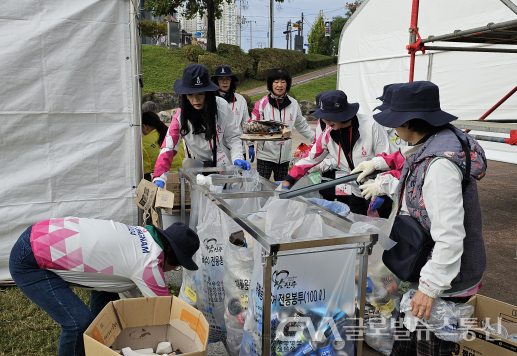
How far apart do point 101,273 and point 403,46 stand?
8.93m

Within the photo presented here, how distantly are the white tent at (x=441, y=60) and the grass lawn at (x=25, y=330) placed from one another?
21.4 ft

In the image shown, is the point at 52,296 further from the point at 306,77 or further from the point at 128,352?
the point at 306,77

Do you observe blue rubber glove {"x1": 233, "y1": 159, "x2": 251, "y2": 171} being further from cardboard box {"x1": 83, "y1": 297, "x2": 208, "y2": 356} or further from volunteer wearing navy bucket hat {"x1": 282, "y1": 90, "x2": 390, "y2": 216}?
cardboard box {"x1": 83, "y1": 297, "x2": 208, "y2": 356}

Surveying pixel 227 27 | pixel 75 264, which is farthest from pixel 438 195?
pixel 227 27

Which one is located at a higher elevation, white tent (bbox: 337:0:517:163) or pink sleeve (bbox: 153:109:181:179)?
white tent (bbox: 337:0:517:163)

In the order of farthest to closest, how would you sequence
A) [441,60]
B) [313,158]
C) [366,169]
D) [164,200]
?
1. [441,60]
2. [313,158]
3. [164,200]
4. [366,169]

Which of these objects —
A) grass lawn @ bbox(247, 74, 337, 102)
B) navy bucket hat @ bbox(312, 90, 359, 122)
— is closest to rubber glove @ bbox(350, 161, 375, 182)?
navy bucket hat @ bbox(312, 90, 359, 122)

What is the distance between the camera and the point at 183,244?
204 centimetres

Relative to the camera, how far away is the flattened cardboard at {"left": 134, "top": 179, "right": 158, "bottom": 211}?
2.92 metres

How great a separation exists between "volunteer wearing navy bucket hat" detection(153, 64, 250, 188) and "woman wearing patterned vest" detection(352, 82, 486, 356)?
179 cm

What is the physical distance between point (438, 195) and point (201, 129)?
2.24 m

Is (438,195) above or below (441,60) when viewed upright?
below

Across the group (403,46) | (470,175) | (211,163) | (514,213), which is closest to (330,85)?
(403,46)

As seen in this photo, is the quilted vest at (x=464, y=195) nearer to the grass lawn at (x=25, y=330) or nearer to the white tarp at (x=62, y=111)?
the grass lawn at (x=25, y=330)
